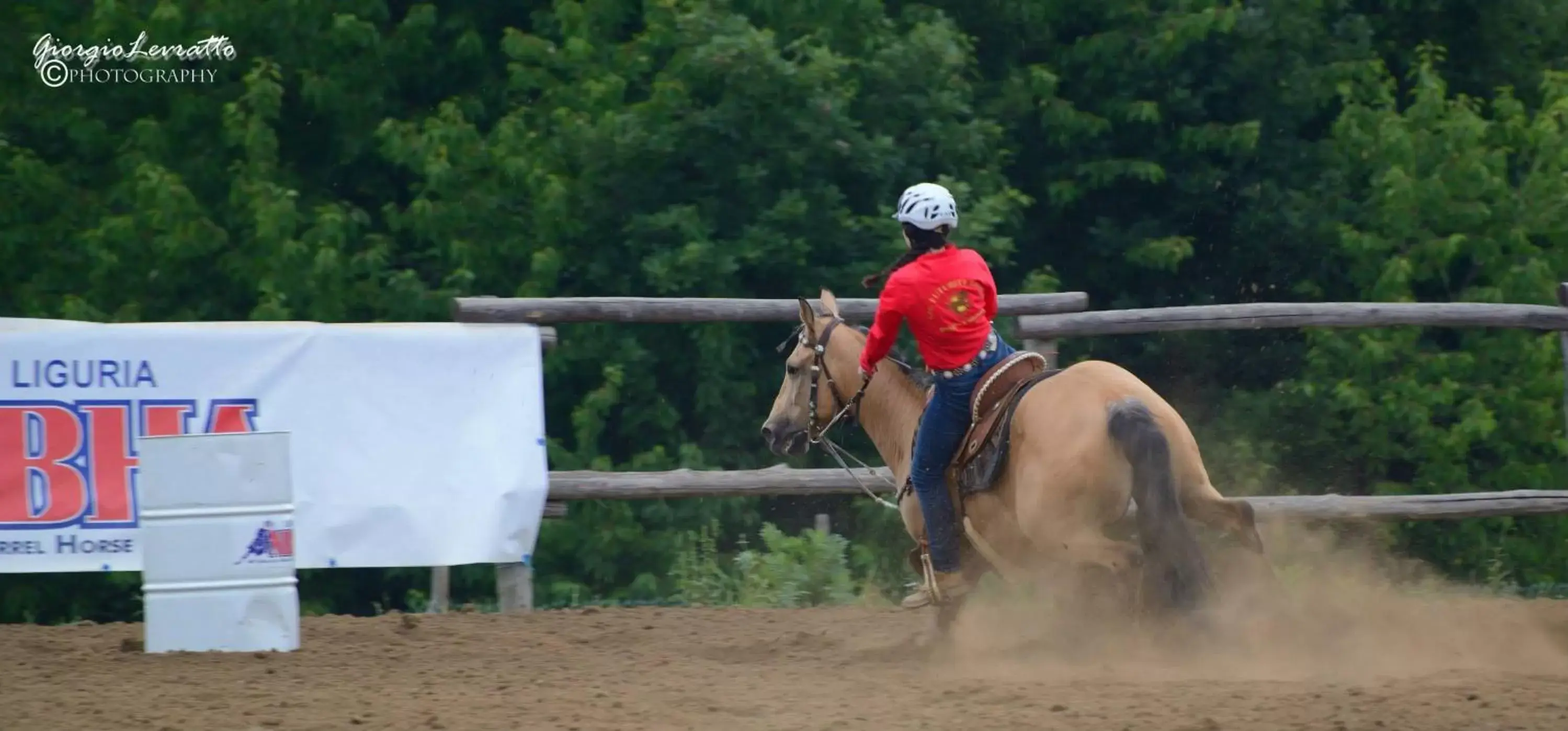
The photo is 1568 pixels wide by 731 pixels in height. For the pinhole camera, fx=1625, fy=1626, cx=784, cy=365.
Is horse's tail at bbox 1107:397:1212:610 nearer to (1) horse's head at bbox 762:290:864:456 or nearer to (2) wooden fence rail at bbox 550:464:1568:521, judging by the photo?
(1) horse's head at bbox 762:290:864:456

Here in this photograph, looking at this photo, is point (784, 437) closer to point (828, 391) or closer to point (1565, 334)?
point (828, 391)

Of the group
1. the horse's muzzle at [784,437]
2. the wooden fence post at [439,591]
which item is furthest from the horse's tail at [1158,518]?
the wooden fence post at [439,591]

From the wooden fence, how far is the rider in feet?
6.12

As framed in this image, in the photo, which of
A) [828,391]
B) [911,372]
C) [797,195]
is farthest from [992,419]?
[797,195]

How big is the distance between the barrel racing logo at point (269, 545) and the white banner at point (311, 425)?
4.28ft

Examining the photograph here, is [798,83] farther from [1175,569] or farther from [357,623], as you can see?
[1175,569]

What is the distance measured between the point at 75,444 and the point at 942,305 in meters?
4.64

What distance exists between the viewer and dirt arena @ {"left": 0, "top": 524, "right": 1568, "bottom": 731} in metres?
5.62

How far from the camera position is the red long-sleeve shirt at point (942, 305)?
22.5ft

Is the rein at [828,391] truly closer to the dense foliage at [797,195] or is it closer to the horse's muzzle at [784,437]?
the horse's muzzle at [784,437]

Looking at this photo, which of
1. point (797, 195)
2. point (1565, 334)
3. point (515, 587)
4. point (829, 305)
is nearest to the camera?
point (829, 305)

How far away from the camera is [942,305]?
270 inches

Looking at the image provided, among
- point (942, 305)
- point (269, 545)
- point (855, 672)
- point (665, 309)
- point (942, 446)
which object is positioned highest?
point (665, 309)

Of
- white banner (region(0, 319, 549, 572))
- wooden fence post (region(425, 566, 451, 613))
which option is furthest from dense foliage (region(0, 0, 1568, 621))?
white banner (region(0, 319, 549, 572))
